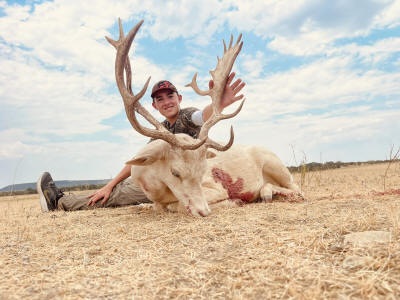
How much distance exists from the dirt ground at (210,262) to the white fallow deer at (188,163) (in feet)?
2.42

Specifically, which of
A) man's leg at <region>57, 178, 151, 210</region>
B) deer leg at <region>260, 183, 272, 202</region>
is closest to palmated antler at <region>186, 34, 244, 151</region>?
deer leg at <region>260, 183, 272, 202</region>

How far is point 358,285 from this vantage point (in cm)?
161

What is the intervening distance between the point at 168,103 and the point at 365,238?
391 centimetres

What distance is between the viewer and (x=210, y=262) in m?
2.16

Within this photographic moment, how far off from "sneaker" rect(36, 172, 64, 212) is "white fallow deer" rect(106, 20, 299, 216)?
309 centimetres

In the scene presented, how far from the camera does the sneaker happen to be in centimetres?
666

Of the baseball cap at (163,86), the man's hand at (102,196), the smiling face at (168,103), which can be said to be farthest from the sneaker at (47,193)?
the baseball cap at (163,86)

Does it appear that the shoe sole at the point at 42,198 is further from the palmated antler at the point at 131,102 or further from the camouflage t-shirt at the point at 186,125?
the palmated antler at the point at 131,102

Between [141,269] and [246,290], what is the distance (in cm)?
73

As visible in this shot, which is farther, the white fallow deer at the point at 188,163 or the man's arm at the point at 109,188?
the man's arm at the point at 109,188

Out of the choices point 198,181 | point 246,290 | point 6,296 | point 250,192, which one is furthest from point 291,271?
point 250,192

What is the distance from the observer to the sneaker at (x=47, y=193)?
262 inches

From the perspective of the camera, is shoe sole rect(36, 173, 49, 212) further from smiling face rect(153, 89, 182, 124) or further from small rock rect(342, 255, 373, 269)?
small rock rect(342, 255, 373, 269)

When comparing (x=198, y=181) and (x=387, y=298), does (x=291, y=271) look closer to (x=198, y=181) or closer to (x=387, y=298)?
(x=387, y=298)
